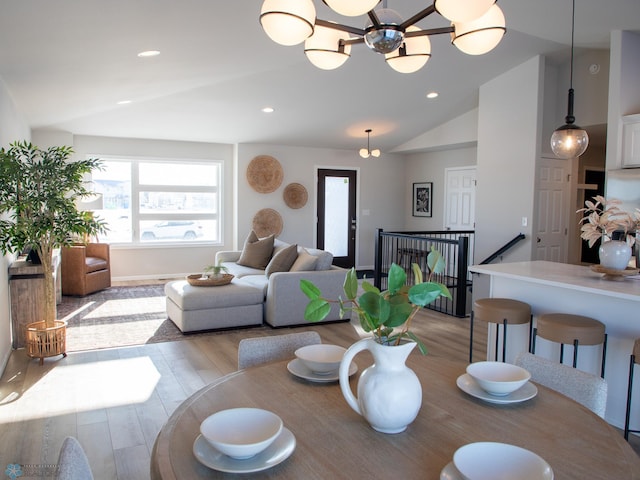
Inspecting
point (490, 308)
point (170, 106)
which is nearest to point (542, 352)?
point (490, 308)

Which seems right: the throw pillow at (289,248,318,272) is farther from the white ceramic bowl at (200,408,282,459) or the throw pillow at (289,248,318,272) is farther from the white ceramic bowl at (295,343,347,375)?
the white ceramic bowl at (200,408,282,459)

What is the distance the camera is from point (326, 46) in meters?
2.36

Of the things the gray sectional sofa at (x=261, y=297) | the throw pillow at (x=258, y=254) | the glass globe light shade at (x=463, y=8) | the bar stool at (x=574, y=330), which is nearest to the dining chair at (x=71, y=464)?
the glass globe light shade at (x=463, y=8)

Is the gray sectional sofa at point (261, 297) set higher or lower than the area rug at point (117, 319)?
higher

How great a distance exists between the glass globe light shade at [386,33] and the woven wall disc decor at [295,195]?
278 inches

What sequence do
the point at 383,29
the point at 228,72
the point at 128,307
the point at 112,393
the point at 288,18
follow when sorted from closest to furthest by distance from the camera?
the point at 288,18 → the point at 383,29 → the point at 112,393 → the point at 228,72 → the point at 128,307

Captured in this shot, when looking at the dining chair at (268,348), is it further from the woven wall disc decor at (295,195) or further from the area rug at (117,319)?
the woven wall disc decor at (295,195)

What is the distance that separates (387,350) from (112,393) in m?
2.88

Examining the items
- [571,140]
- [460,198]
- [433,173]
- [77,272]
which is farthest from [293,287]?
[433,173]

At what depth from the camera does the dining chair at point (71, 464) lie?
1061mm

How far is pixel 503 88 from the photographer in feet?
21.5

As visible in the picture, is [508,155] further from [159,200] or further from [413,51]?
[159,200]

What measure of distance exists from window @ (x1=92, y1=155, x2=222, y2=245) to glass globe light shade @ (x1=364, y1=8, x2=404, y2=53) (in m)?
7.00

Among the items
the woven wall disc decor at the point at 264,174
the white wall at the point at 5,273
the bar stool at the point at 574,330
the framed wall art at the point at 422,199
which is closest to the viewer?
the bar stool at the point at 574,330
